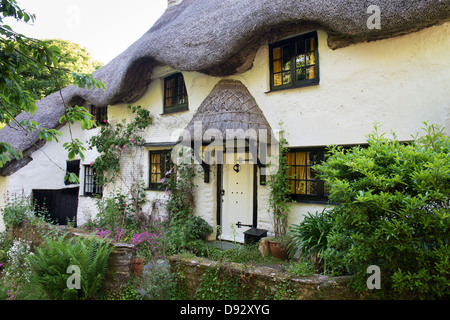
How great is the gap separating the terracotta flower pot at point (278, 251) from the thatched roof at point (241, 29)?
3798mm

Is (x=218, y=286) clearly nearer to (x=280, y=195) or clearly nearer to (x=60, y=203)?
(x=280, y=195)

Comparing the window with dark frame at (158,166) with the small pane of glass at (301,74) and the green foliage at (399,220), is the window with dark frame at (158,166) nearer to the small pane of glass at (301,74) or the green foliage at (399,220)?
the small pane of glass at (301,74)

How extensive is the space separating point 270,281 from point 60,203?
31.6 ft

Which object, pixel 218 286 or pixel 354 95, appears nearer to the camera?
pixel 218 286

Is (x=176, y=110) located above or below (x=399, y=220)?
above

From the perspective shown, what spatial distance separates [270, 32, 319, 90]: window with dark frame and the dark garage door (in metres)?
8.58

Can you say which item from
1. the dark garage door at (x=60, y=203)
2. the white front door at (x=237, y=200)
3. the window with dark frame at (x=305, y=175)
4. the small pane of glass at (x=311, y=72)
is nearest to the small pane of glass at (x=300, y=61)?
the small pane of glass at (x=311, y=72)

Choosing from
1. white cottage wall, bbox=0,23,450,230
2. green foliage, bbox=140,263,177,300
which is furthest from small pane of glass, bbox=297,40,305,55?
green foliage, bbox=140,263,177,300

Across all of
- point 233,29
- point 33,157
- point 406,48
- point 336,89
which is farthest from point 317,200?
point 33,157

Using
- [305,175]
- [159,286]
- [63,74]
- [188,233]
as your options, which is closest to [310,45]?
[305,175]

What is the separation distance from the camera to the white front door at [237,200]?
638 centimetres

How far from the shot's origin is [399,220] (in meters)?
2.45

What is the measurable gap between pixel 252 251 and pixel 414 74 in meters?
4.12
